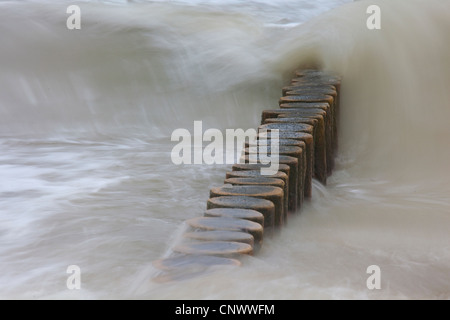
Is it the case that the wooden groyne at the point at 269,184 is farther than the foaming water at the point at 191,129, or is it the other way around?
the foaming water at the point at 191,129

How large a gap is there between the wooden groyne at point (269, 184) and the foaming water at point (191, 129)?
9 cm

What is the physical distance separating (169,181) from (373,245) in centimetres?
155

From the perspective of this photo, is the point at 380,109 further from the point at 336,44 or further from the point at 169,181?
the point at 169,181

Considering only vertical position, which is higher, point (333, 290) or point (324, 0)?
point (324, 0)

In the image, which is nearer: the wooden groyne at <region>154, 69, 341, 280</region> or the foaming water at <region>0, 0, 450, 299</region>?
the wooden groyne at <region>154, 69, 341, 280</region>

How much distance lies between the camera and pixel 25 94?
254 inches

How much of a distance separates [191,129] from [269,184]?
262 centimetres

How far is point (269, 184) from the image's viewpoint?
3518 mm

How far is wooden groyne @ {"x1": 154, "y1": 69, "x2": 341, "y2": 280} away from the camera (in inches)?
112

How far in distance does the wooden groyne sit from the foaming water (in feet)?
0.30

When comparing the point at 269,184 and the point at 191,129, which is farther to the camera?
the point at 191,129

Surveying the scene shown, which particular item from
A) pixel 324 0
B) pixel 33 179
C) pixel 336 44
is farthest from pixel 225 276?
pixel 324 0

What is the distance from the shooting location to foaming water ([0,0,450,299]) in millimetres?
3090

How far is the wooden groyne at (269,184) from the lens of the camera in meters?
2.84
